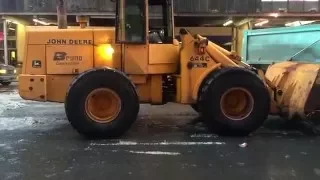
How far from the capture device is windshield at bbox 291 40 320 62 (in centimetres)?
1204

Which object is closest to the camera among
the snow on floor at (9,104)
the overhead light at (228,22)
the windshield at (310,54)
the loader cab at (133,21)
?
the loader cab at (133,21)

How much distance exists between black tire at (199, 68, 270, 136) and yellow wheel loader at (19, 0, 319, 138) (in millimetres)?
18

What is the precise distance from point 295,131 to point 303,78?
102cm

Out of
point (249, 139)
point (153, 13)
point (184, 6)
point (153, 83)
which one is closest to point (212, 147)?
point (249, 139)

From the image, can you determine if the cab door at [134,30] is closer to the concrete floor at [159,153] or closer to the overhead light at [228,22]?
the concrete floor at [159,153]

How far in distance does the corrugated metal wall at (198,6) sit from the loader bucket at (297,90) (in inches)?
742

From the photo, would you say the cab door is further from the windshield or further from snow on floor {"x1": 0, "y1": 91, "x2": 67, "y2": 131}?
the windshield

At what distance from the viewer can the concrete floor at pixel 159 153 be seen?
636cm

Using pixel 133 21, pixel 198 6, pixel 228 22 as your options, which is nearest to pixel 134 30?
pixel 133 21

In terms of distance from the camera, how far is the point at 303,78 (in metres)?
9.27

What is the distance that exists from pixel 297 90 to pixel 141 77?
2917 mm

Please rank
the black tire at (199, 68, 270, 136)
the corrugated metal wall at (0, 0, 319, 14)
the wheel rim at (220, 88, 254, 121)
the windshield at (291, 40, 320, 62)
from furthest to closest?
the corrugated metal wall at (0, 0, 319, 14) < the windshield at (291, 40, 320, 62) < the wheel rim at (220, 88, 254, 121) < the black tire at (199, 68, 270, 136)

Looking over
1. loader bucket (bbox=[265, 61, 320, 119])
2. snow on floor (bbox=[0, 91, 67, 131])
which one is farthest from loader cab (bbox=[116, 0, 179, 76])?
snow on floor (bbox=[0, 91, 67, 131])

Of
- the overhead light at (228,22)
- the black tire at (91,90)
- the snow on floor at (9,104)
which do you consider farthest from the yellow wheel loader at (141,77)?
the overhead light at (228,22)
